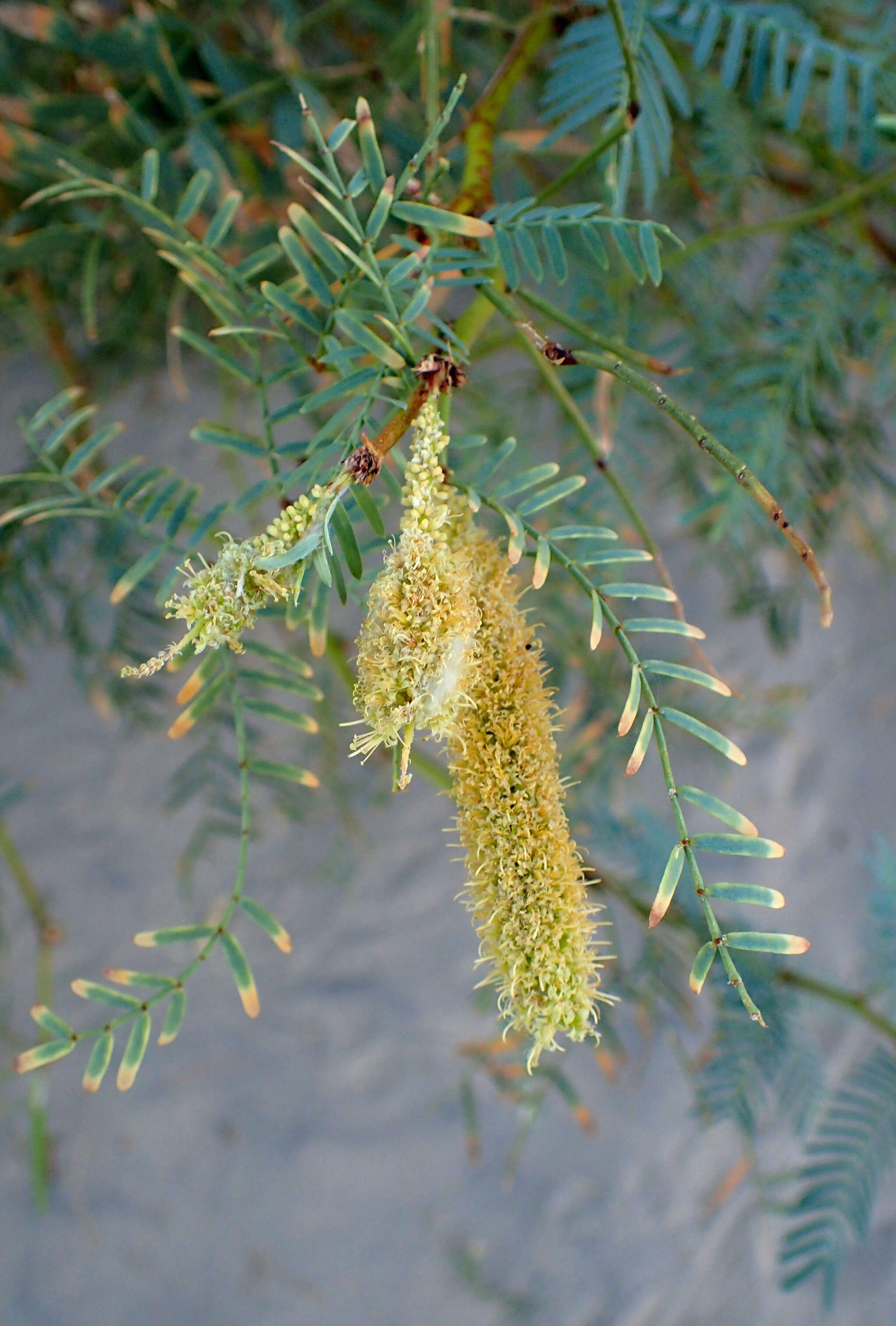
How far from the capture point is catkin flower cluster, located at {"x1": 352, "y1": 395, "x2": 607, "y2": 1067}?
0.74 ft

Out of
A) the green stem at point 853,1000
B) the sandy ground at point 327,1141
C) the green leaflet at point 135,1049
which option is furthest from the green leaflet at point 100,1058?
the sandy ground at point 327,1141

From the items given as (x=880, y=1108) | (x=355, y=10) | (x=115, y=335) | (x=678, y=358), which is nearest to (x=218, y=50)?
(x=355, y=10)

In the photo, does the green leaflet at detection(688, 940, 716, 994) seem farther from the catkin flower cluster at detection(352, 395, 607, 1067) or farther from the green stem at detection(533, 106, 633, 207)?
the green stem at detection(533, 106, 633, 207)

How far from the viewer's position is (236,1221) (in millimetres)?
859

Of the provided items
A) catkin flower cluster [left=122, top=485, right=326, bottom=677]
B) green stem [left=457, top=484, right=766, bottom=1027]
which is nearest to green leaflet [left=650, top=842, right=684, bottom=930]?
green stem [left=457, top=484, right=766, bottom=1027]

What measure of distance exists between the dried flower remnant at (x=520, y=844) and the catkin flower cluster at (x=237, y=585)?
0.18 feet

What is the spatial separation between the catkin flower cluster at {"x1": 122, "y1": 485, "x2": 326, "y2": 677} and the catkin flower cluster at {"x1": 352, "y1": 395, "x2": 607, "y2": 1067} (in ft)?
0.08

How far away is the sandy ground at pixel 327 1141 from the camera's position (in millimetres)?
852

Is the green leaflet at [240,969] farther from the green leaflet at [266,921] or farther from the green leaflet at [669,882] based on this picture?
the green leaflet at [669,882]

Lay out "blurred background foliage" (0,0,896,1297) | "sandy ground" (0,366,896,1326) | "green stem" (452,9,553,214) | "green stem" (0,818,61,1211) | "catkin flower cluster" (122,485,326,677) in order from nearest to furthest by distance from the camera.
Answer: "catkin flower cluster" (122,485,326,677) → "green stem" (452,9,553,214) → "blurred background foliage" (0,0,896,1297) → "green stem" (0,818,61,1211) → "sandy ground" (0,366,896,1326)

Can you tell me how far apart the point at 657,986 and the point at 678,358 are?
1.52 ft

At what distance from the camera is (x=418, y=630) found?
0.73 ft

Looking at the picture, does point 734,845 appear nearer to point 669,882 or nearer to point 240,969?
point 669,882

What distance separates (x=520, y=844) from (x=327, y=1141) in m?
0.75
